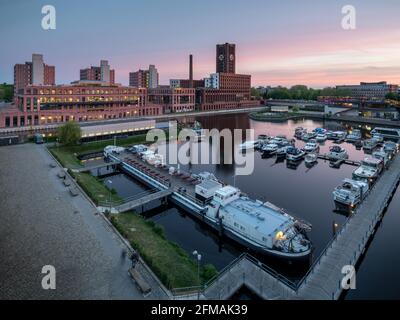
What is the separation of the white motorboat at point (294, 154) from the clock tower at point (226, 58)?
143 m

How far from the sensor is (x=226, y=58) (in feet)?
616

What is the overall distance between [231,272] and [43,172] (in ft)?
106

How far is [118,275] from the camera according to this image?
19062 mm

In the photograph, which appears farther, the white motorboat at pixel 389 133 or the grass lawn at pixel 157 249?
the white motorboat at pixel 389 133

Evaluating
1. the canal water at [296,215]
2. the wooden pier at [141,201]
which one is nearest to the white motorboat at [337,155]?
the canal water at [296,215]

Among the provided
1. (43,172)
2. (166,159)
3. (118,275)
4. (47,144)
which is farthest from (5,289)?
(47,144)

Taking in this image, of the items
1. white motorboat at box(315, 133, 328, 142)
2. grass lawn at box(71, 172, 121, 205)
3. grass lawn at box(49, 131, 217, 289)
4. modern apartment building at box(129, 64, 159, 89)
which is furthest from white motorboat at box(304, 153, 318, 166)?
modern apartment building at box(129, 64, 159, 89)

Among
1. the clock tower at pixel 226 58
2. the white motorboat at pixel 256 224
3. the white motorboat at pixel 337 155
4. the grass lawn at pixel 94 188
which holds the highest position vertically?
the clock tower at pixel 226 58

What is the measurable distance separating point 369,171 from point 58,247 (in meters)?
40.4

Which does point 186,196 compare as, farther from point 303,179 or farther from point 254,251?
point 303,179

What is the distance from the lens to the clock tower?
188 metres

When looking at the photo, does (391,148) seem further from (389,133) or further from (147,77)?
(147,77)

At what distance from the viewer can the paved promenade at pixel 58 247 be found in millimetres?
17688

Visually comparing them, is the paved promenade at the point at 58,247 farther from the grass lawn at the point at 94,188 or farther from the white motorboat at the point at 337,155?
the white motorboat at the point at 337,155
